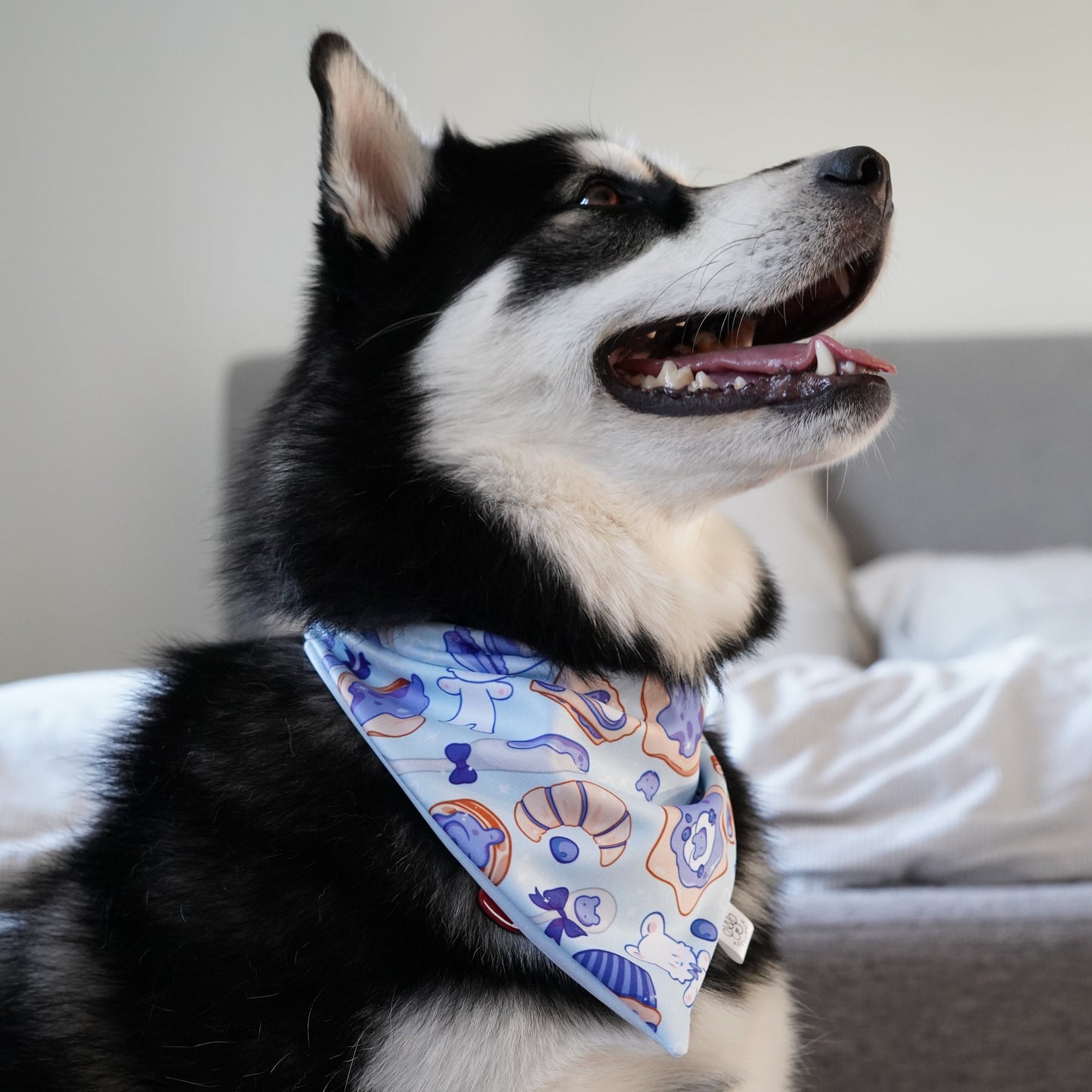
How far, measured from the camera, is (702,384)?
1132mm

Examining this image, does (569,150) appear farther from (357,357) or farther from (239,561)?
(239,561)

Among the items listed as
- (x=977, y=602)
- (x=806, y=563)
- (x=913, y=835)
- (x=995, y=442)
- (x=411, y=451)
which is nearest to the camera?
(x=411, y=451)

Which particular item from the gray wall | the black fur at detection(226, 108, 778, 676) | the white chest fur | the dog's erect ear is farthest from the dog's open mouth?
Answer: the gray wall

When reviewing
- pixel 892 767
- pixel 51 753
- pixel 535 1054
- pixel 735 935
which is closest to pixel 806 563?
pixel 892 767

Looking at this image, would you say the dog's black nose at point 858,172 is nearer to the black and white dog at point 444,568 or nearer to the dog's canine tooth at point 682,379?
the black and white dog at point 444,568

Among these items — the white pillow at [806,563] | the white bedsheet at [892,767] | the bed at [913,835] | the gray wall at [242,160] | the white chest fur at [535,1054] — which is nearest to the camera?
the white chest fur at [535,1054]

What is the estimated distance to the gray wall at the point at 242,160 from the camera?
2920 millimetres

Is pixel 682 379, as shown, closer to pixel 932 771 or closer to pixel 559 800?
pixel 559 800

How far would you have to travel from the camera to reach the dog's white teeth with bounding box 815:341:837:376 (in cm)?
112

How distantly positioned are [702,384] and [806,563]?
173 centimetres

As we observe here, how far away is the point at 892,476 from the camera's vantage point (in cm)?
321

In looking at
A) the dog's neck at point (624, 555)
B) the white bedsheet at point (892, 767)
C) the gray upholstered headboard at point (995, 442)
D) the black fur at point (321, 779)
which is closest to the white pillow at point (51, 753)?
the white bedsheet at point (892, 767)

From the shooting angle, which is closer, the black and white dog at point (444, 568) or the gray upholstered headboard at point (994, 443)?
the black and white dog at point (444, 568)

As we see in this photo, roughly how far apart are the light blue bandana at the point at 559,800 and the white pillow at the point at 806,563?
1367 mm
